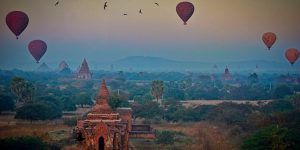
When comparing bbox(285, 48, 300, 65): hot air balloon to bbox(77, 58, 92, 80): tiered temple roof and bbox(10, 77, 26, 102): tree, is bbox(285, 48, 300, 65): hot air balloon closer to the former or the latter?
bbox(10, 77, 26, 102): tree

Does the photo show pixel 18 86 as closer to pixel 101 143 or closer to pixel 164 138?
pixel 164 138

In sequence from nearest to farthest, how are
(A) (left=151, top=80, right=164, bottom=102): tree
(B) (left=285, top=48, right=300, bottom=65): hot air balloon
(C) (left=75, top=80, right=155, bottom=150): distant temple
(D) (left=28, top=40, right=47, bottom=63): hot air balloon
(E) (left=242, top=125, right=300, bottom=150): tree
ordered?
1. (C) (left=75, top=80, right=155, bottom=150): distant temple
2. (E) (left=242, top=125, right=300, bottom=150): tree
3. (D) (left=28, top=40, right=47, bottom=63): hot air balloon
4. (A) (left=151, top=80, right=164, bottom=102): tree
5. (B) (left=285, top=48, right=300, bottom=65): hot air balloon

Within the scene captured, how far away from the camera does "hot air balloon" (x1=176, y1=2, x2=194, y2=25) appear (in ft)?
99.8

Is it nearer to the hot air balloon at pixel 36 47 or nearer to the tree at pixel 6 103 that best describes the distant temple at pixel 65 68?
the hot air balloon at pixel 36 47

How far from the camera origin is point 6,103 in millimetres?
36000

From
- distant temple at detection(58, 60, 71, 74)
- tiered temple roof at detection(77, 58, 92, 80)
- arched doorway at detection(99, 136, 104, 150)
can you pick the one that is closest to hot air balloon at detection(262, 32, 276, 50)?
arched doorway at detection(99, 136, 104, 150)

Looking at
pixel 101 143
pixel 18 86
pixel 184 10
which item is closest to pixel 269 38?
pixel 184 10

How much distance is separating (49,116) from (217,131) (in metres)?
10.7

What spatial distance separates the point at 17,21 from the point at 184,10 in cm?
985

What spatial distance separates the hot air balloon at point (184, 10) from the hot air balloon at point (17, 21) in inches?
361

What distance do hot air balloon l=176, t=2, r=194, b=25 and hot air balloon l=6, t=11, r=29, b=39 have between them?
918 cm

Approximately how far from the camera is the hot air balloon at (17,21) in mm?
31141

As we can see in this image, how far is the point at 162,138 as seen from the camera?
23.4m

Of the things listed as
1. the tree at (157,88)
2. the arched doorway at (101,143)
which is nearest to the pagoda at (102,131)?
the arched doorway at (101,143)
